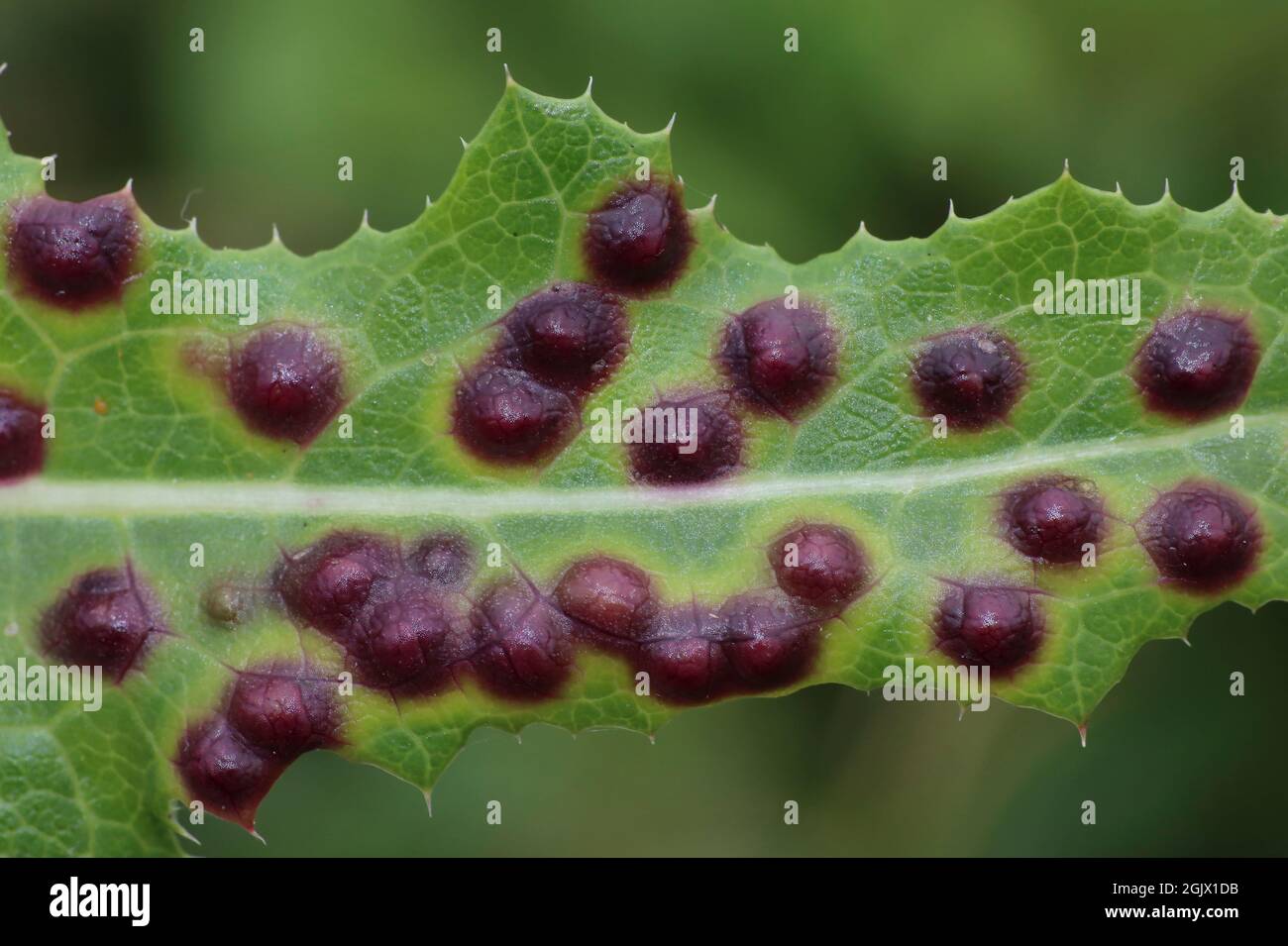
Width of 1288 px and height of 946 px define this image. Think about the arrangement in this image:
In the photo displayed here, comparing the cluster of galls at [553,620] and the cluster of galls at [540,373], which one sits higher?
the cluster of galls at [540,373]

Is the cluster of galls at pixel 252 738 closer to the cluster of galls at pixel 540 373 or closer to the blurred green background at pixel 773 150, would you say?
the cluster of galls at pixel 540 373

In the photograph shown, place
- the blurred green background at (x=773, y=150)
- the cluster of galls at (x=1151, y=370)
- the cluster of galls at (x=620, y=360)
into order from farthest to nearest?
the blurred green background at (x=773, y=150), the cluster of galls at (x=620, y=360), the cluster of galls at (x=1151, y=370)

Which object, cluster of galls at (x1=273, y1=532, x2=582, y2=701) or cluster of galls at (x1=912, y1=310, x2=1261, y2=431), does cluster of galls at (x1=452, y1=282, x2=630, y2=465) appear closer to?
cluster of galls at (x1=273, y1=532, x2=582, y2=701)

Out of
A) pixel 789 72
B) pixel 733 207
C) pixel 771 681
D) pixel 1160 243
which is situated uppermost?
pixel 789 72

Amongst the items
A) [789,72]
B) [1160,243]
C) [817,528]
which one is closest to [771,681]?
[817,528]

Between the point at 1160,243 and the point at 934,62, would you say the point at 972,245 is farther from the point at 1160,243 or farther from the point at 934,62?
the point at 934,62

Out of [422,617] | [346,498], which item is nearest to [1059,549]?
[422,617]

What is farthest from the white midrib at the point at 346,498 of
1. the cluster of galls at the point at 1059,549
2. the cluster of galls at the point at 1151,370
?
the cluster of galls at the point at 1059,549

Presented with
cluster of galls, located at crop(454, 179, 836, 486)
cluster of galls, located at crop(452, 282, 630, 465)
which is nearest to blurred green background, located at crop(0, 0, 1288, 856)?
cluster of galls, located at crop(454, 179, 836, 486)
